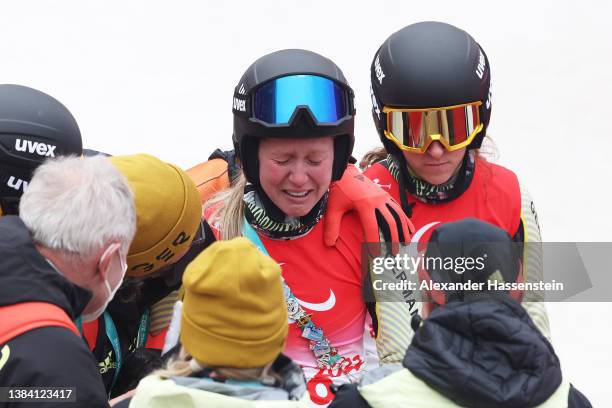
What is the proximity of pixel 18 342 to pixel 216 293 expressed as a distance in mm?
463

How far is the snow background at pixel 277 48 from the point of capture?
23.5 ft

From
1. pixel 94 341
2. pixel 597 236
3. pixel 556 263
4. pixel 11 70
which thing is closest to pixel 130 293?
pixel 94 341

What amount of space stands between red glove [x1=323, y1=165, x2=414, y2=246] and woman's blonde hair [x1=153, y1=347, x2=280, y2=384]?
1379mm

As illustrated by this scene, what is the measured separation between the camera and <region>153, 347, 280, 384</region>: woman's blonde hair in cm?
255

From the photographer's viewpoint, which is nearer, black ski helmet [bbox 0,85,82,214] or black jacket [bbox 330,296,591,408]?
black jacket [bbox 330,296,591,408]

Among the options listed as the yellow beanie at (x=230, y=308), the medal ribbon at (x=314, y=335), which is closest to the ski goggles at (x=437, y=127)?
the medal ribbon at (x=314, y=335)

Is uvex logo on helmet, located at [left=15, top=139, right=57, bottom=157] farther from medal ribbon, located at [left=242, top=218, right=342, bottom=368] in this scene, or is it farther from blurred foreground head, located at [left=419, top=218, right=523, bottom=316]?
blurred foreground head, located at [left=419, top=218, right=523, bottom=316]

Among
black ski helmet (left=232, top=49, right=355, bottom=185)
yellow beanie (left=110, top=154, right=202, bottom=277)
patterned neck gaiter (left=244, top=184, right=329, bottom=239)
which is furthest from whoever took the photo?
patterned neck gaiter (left=244, top=184, right=329, bottom=239)

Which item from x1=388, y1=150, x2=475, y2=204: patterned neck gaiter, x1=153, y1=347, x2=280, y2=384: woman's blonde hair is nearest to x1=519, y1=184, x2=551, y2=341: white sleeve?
x1=388, y1=150, x2=475, y2=204: patterned neck gaiter

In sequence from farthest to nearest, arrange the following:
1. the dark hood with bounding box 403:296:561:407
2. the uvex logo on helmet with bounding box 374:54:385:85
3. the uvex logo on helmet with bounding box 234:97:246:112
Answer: the uvex logo on helmet with bounding box 374:54:385:85 → the uvex logo on helmet with bounding box 234:97:246:112 → the dark hood with bounding box 403:296:561:407

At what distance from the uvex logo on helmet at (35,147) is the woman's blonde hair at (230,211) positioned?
0.71 meters

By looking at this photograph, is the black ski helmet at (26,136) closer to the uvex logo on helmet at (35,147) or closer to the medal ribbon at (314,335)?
the uvex logo on helmet at (35,147)

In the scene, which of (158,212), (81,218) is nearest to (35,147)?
(158,212)

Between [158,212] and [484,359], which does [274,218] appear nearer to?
[158,212]
